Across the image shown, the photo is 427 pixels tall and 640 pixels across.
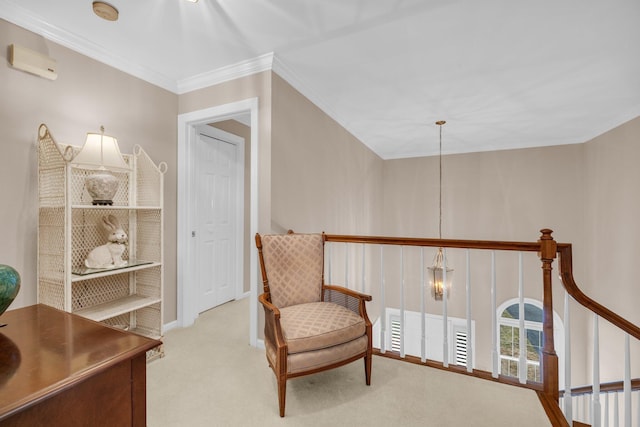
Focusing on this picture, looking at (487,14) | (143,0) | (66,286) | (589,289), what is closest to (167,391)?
(66,286)

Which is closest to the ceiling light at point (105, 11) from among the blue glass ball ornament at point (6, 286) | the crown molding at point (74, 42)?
the crown molding at point (74, 42)

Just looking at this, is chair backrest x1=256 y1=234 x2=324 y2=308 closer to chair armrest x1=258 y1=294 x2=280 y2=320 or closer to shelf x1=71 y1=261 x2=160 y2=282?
chair armrest x1=258 y1=294 x2=280 y2=320

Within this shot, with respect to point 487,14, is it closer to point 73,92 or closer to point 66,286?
point 73,92

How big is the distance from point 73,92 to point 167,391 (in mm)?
2273

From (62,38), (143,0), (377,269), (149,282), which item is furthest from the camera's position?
(377,269)

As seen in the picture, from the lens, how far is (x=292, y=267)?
227 cm

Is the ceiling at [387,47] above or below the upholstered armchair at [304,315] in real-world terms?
above

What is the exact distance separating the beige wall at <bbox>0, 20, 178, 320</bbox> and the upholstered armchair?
61.4 inches

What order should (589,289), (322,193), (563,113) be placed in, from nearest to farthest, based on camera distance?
(322,193) < (563,113) < (589,289)

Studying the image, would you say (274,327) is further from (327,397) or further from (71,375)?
(71,375)

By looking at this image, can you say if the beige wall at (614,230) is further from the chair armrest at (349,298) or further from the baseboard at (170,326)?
the baseboard at (170,326)

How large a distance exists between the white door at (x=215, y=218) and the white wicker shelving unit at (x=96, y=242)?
2.18 feet

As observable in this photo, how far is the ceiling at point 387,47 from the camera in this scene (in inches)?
76.4

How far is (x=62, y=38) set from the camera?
2145 mm
